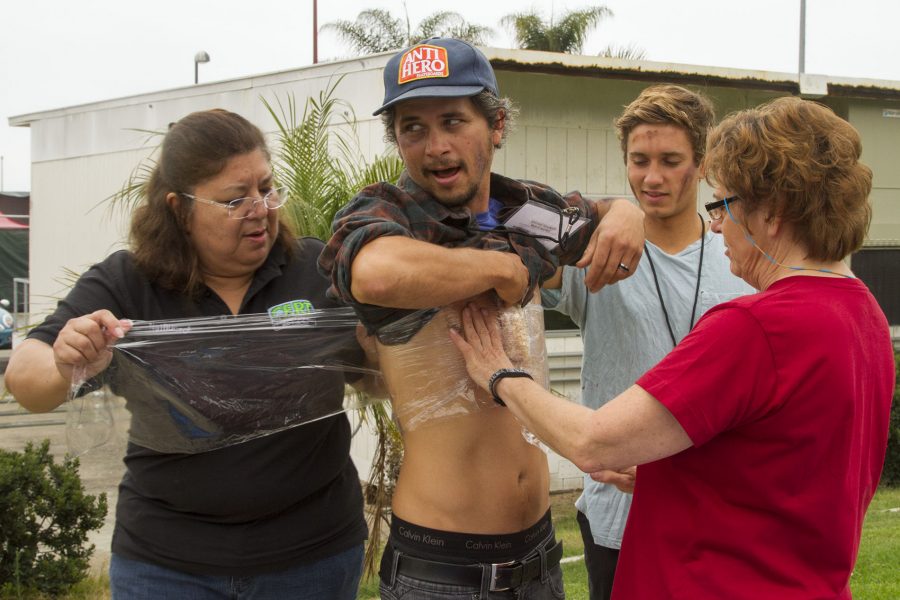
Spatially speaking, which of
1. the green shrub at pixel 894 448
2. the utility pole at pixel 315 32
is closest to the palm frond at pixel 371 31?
the utility pole at pixel 315 32

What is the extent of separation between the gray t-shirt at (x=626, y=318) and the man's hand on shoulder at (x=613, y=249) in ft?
1.13

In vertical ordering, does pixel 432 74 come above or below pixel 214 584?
above

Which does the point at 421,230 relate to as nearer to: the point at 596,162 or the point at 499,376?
the point at 499,376

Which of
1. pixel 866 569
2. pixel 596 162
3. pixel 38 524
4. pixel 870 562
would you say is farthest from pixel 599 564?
pixel 596 162

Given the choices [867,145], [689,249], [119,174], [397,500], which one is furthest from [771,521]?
[119,174]

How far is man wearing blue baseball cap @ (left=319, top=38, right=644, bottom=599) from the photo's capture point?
235cm

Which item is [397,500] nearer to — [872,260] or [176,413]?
[176,413]

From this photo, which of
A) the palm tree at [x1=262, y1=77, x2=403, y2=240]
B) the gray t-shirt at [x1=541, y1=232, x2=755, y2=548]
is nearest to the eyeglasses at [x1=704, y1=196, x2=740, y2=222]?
the gray t-shirt at [x1=541, y1=232, x2=755, y2=548]

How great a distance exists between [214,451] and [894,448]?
10189 millimetres

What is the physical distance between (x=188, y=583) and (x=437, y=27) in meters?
20.8

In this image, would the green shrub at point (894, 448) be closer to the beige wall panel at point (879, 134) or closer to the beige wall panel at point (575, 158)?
the beige wall panel at point (879, 134)

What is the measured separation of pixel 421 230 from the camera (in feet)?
8.07

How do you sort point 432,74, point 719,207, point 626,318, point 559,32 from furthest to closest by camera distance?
1. point 559,32
2. point 626,318
3. point 432,74
4. point 719,207

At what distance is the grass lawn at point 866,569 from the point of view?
583cm
